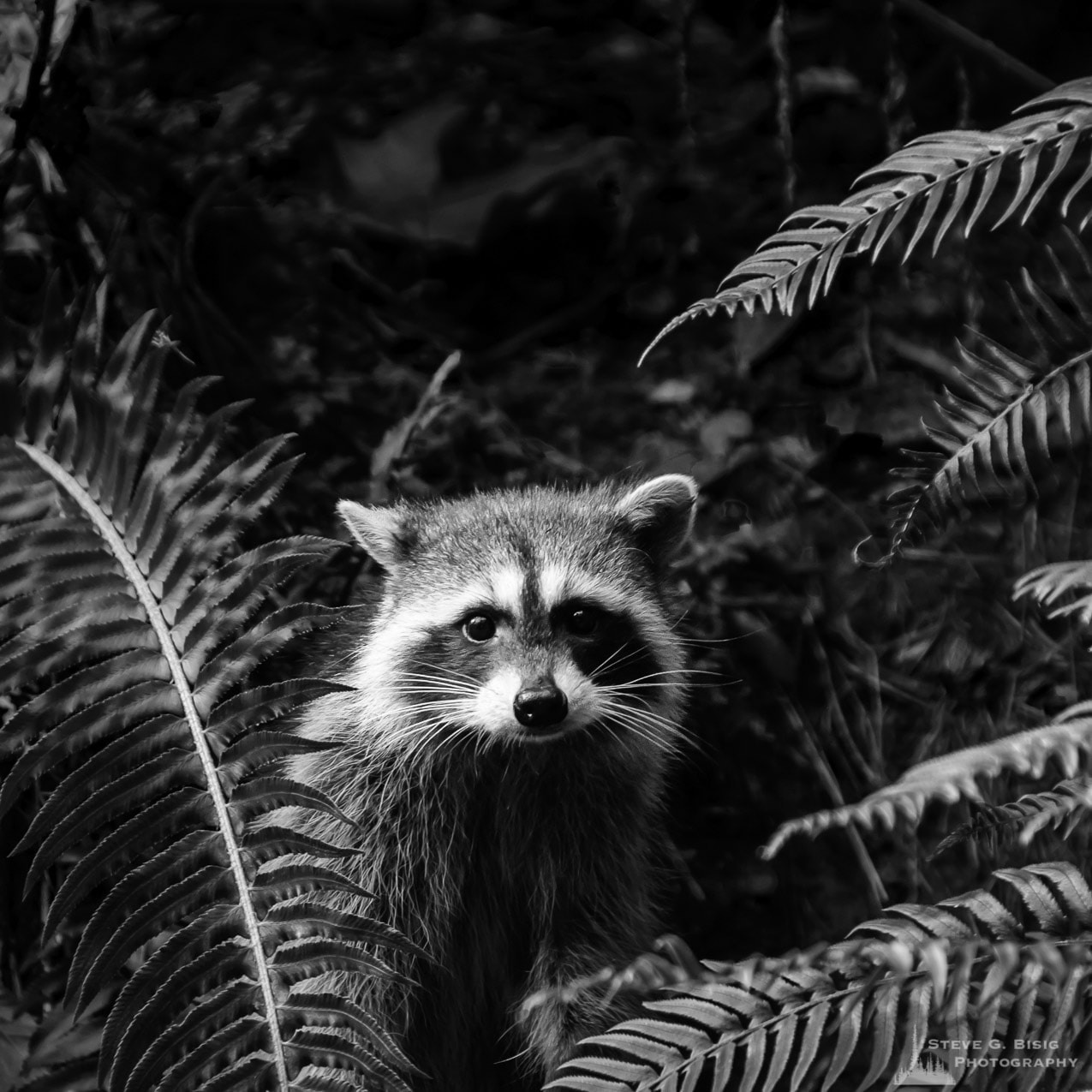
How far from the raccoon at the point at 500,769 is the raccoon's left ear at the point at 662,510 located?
0.45 ft

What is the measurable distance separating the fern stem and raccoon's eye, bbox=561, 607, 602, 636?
1362mm

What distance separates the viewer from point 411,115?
5633 millimetres

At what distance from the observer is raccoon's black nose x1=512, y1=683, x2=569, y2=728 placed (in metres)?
3.44

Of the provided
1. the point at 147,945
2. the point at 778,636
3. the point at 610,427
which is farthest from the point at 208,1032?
the point at 610,427

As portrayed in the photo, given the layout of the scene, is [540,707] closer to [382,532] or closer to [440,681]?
[440,681]

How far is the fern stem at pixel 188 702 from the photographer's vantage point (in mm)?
2502

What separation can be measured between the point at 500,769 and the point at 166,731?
1.33 metres

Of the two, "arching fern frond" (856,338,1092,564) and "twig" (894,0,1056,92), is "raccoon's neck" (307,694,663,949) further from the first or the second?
"twig" (894,0,1056,92)

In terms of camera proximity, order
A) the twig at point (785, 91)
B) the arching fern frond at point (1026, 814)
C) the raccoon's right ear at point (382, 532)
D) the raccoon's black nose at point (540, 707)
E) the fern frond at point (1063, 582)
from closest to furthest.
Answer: the arching fern frond at point (1026, 814) → the fern frond at point (1063, 582) → the raccoon's black nose at point (540, 707) → the raccoon's right ear at point (382, 532) → the twig at point (785, 91)

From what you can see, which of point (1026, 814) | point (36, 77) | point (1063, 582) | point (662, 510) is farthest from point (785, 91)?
point (1026, 814)

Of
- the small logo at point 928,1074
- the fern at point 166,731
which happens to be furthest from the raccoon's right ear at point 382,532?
the small logo at point 928,1074

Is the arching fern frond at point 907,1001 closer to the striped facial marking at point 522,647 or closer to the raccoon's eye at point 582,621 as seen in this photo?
the striped facial marking at point 522,647

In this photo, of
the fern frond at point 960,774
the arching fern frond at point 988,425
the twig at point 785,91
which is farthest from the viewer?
the twig at point 785,91

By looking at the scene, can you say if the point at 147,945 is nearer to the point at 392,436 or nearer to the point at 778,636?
the point at 392,436
